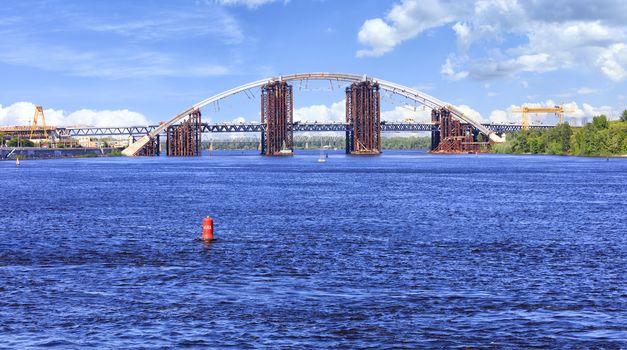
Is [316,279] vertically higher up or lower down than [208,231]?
lower down

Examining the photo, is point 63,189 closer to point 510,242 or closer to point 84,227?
point 84,227

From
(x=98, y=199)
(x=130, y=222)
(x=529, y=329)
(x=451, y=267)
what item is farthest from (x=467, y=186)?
(x=529, y=329)

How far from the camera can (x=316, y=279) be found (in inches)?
1427

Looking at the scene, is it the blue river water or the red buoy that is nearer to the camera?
the blue river water

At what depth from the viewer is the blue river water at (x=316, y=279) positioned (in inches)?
1055

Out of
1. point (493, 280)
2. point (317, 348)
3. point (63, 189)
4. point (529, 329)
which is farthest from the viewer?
point (63, 189)

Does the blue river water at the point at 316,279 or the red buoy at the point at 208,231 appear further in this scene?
the red buoy at the point at 208,231

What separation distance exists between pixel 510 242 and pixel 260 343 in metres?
27.8

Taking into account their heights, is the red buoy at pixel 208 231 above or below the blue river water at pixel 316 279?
above

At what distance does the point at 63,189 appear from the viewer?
110500 mm

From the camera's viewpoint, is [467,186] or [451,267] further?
[467,186]

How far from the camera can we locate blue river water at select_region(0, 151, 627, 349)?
1055 inches

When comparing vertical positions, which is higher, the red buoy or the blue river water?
the red buoy

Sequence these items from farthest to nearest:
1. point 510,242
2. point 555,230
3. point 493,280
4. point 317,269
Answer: point 555,230 < point 510,242 < point 317,269 < point 493,280
